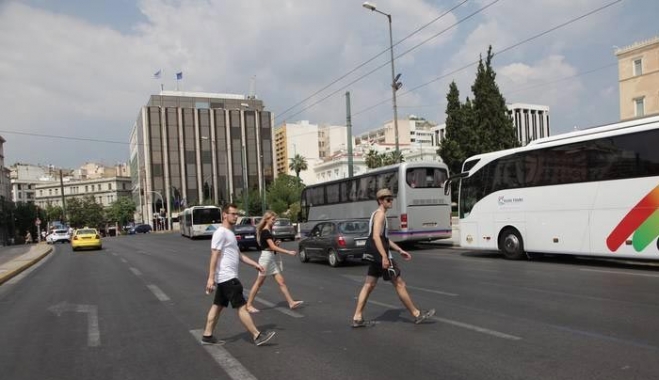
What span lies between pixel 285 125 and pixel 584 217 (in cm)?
14505

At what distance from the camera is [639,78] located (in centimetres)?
6284

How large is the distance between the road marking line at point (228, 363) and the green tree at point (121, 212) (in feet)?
412

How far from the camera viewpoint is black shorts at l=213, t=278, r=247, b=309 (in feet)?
20.8

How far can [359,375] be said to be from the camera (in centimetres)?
514

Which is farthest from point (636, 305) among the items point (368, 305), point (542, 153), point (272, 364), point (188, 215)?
point (188, 215)

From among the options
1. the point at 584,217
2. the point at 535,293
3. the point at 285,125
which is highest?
the point at 285,125

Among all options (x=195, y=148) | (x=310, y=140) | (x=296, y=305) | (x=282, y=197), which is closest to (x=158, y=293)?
(x=296, y=305)

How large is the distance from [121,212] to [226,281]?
418ft

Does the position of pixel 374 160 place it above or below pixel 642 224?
above

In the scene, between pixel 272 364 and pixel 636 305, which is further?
pixel 636 305

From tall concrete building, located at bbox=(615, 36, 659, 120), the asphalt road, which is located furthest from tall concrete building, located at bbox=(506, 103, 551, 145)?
the asphalt road

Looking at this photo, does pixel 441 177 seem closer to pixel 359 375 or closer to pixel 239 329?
pixel 239 329

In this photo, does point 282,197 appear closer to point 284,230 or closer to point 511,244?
point 284,230

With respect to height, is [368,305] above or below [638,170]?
below
